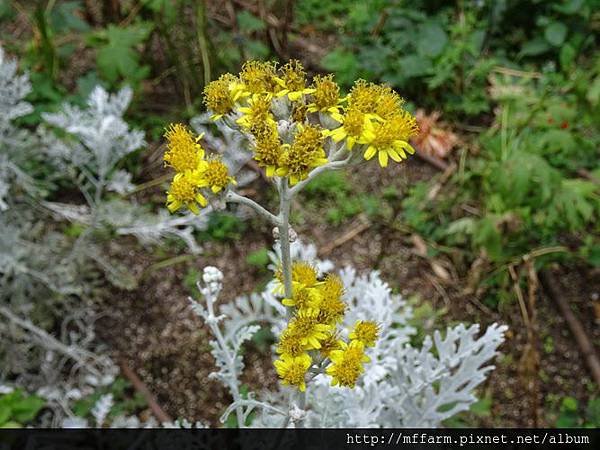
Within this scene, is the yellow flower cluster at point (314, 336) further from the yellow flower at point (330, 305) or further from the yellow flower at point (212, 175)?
the yellow flower at point (212, 175)

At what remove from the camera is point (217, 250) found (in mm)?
2672

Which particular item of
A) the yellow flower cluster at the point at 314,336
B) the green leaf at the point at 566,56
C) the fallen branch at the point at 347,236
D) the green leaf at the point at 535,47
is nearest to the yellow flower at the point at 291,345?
the yellow flower cluster at the point at 314,336

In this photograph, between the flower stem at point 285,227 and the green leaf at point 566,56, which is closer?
the flower stem at point 285,227

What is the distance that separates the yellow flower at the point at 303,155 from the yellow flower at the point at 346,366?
1.12ft

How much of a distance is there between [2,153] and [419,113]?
5.69 feet

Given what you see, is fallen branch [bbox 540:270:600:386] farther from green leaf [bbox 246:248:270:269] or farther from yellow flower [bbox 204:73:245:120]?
yellow flower [bbox 204:73:245:120]

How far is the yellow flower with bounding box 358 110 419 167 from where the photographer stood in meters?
1.09

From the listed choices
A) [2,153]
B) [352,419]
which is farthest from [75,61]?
[352,419]

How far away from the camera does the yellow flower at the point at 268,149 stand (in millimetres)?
1056

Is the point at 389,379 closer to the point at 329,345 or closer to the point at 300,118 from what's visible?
the point at 329,345

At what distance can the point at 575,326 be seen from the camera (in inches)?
93.4

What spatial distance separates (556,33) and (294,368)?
2425 mm

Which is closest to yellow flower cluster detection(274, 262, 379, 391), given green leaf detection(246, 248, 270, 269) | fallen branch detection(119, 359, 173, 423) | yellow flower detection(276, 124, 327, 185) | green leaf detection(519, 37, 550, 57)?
yellow flower detection(276, 124, 327, 185)

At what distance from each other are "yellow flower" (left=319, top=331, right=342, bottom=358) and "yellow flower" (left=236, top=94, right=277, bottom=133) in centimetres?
40
